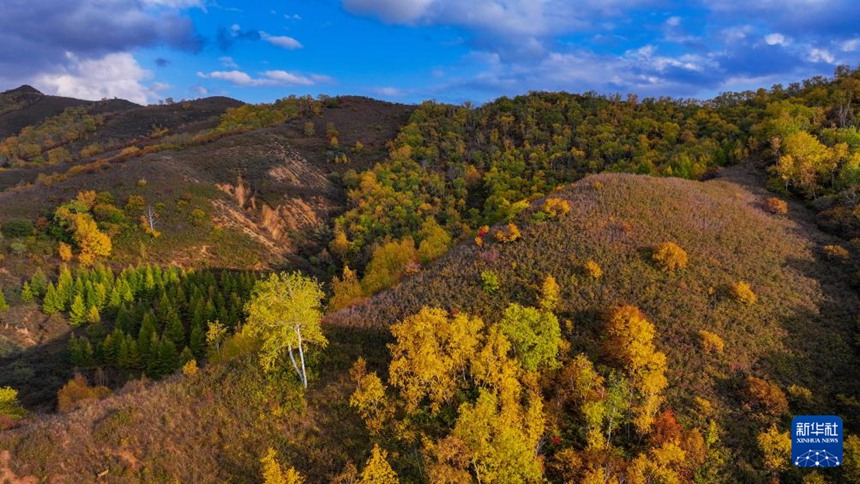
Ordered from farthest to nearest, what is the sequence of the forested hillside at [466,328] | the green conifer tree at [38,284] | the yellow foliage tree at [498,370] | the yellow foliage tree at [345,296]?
the green conifer tree at [38,284]
the yellow foliage tree at [345,296]
the yellow foliage tree at [498,370]
the forested hillside at [466,328]

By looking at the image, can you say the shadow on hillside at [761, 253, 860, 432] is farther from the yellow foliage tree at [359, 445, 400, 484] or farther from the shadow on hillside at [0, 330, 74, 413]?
the shadow on hillside at [0, 330, 74, 413]

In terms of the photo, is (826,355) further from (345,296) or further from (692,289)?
(345,296)

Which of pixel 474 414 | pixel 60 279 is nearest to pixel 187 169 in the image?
pixel 60 279

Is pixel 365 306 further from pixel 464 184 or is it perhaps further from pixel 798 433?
pixel 464 184

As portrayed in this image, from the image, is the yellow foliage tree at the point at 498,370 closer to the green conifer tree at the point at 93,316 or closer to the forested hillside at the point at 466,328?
the forested hillside at the point at 466,328

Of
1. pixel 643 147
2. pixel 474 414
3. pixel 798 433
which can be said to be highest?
pixel 643 147

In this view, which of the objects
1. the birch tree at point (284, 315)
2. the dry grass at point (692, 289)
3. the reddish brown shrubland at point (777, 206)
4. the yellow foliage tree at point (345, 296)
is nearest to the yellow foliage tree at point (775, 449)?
the dry grass at point (692, 289)
